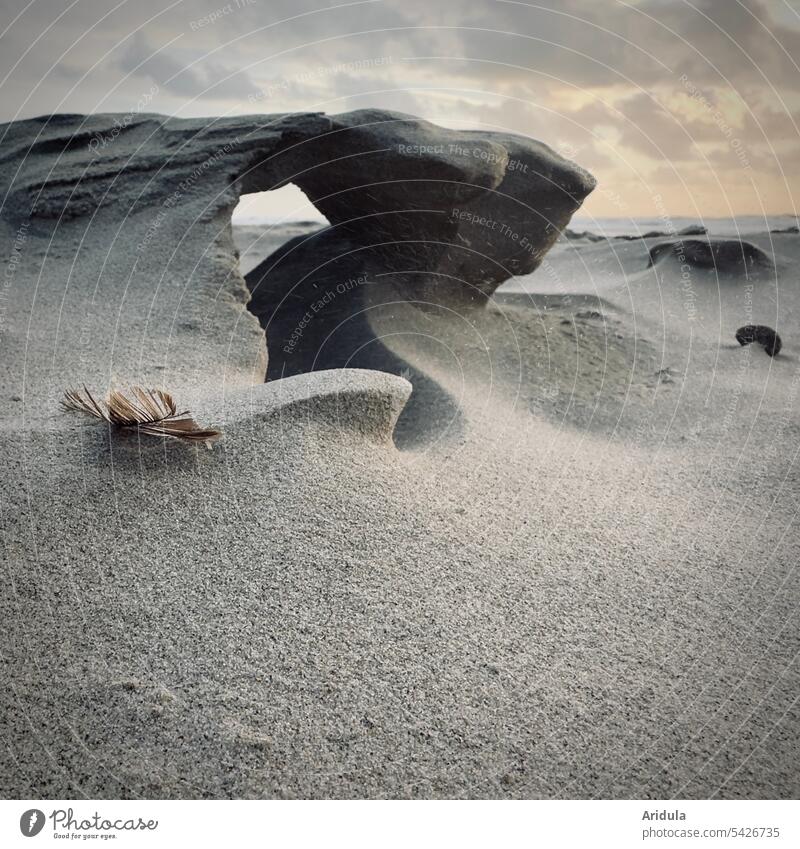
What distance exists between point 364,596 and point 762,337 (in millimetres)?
6841

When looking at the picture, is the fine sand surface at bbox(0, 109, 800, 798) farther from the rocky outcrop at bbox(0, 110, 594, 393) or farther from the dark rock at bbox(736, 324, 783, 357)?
the dark rock at bbox(736, 324, 783, 357)

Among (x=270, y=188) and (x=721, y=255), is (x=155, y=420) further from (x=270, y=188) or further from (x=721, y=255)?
(x=721, y=255)

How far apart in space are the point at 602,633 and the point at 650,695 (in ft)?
1.10

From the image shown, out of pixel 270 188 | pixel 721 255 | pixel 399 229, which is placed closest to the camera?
pixel 270 188

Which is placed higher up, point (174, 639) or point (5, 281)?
point (5, 281)

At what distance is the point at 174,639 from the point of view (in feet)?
8.83

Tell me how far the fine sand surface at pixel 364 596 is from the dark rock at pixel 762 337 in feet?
9.70

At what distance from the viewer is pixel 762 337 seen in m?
8.08

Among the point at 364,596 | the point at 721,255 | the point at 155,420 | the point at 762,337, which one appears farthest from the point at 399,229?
the point at 721,255

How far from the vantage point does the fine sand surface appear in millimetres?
2375

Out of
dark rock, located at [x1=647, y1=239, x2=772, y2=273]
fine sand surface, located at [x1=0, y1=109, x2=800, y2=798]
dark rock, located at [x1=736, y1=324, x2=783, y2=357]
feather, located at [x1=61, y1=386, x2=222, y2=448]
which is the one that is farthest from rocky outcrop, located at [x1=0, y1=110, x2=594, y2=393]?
dark rock, located at [x1=647, y1=239, x2=772, y2=273]

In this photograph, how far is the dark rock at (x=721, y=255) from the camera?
1146 centimetres

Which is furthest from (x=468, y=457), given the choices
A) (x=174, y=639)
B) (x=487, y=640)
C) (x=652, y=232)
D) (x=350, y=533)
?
(x=652, y=232)

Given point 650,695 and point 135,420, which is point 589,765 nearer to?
point 650,695
